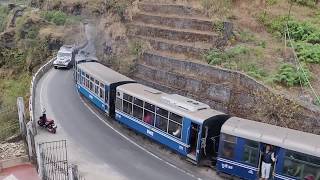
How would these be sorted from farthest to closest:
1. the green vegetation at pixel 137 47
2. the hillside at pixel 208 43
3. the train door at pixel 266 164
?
the green vegetation at pixel 137 47 → the hillside at pixel 208 43 → the train door at pixel 266 164

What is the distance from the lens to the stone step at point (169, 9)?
33.1 metres

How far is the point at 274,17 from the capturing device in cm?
3041

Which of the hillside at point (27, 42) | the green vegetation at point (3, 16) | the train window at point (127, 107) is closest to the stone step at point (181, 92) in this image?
the train window at point (127, 107)

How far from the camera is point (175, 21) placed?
108ft

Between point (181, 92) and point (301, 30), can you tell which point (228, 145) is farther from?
point (301, 30)

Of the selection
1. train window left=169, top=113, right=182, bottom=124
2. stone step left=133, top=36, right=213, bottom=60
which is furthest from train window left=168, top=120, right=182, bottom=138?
stone step left=133, top=36, right=213, bottom=60

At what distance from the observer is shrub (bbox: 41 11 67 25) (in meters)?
49.0

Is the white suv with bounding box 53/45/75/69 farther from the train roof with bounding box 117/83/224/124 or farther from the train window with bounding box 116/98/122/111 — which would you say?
the train roof with bounding box 117/83/224/124

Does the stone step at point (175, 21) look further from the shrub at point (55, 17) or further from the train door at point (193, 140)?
the shrub at point (55, 17)

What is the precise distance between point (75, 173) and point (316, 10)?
22254mm

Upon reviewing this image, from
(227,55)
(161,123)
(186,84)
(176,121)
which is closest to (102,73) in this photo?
(186,84)

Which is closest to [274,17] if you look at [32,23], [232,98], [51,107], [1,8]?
[232,98]

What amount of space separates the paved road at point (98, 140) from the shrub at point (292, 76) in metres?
7.91

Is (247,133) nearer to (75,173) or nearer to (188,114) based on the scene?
(188,114)
